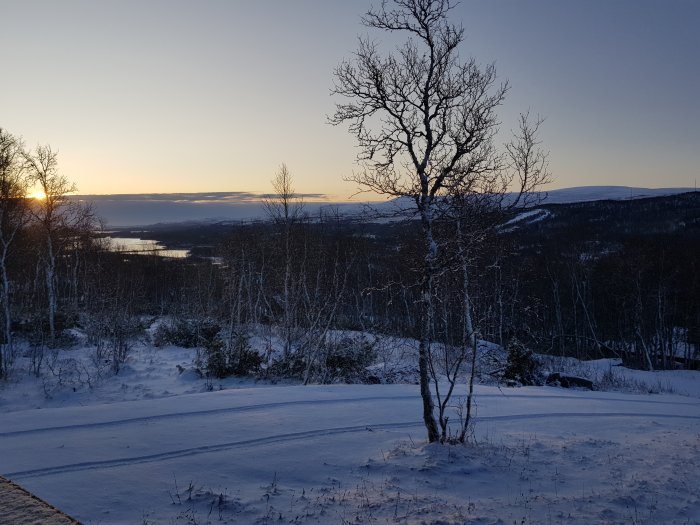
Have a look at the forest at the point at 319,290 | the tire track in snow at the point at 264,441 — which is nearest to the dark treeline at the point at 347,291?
the forest at the point at 319,290

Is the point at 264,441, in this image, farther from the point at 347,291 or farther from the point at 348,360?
the point at 347,291

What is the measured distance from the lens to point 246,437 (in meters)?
9.25

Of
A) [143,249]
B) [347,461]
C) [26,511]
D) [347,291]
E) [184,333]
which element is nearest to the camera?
[26,511]

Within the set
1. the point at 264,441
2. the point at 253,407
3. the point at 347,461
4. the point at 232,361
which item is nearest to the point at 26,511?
the point at 347,461

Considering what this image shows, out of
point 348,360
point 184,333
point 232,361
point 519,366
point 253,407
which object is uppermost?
point 253,407

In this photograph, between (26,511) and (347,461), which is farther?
(347,461)

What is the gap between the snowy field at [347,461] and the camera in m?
6.12

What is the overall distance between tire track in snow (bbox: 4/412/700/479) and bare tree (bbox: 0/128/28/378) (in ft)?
39.6

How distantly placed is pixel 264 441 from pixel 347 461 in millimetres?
1810

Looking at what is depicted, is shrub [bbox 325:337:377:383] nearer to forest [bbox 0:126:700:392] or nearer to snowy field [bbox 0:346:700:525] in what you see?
forest [bbox 0:126:700:392]

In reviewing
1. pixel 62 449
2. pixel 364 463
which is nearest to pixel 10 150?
pixel 62 449

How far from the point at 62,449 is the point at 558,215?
4114 inches

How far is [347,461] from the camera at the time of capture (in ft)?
26.9

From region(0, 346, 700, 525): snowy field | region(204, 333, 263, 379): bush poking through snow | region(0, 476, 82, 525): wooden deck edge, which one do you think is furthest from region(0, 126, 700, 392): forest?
region(0, 476, 82, 525): wooden deck edge
